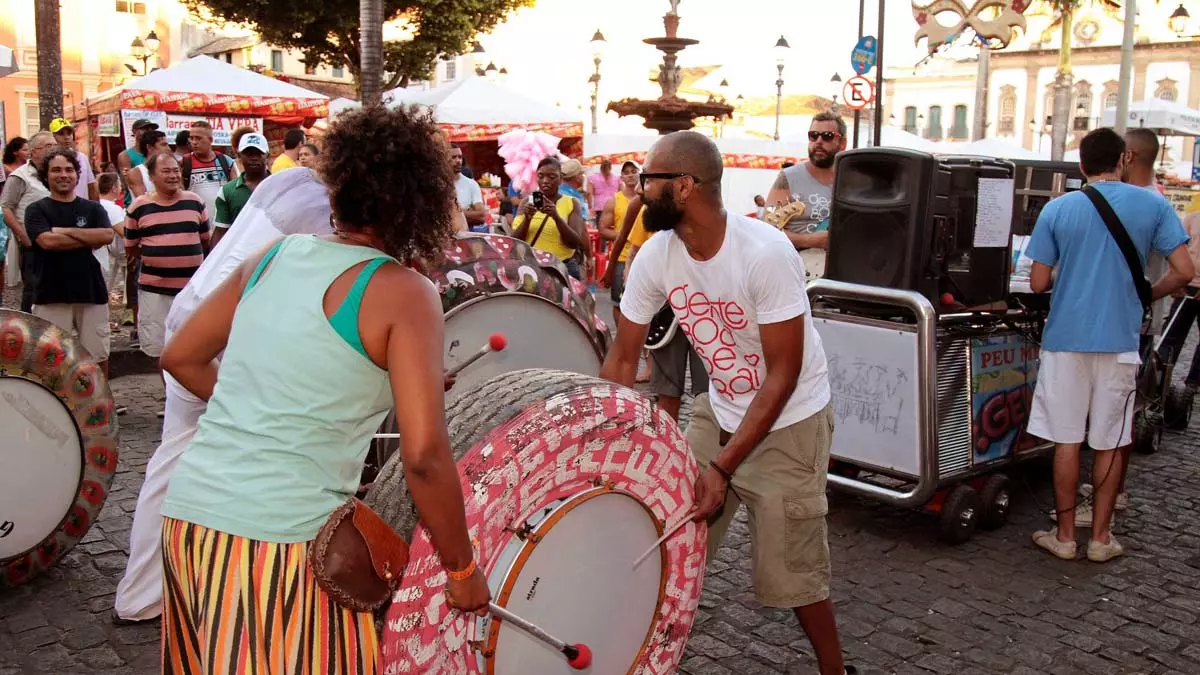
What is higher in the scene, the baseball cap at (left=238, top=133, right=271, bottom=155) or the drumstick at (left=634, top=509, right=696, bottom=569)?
the baseball cap at (left=238, top=133, right=271, bottom=155)

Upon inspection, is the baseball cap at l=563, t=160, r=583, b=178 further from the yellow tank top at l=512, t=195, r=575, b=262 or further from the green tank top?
the green tank top

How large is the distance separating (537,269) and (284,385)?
93.5 inches

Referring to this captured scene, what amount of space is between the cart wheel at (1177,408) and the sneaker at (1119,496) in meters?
1.84

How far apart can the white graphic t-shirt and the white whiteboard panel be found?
5.73 feet

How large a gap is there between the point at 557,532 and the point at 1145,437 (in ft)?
18.2

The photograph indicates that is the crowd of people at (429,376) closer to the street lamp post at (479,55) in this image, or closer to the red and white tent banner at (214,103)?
the red and white tent banner at (214,103)

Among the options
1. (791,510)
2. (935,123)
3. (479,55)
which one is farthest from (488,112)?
(935,123)

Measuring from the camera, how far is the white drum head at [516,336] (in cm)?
408

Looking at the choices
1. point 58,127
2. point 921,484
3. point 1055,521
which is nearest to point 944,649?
point 921,484

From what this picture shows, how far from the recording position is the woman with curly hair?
78.8 inches

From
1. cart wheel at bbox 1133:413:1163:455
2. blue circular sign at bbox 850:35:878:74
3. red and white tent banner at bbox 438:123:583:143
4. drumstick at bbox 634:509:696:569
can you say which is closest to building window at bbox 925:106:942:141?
red and white tent banner at bbox 438:123:583:143

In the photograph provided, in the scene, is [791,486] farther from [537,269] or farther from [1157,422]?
[1157,422]

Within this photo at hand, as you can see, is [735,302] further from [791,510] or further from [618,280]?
[618,280]

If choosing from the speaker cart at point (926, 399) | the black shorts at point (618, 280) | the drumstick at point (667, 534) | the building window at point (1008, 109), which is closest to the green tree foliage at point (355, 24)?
the black shorts at point (618, 280)
